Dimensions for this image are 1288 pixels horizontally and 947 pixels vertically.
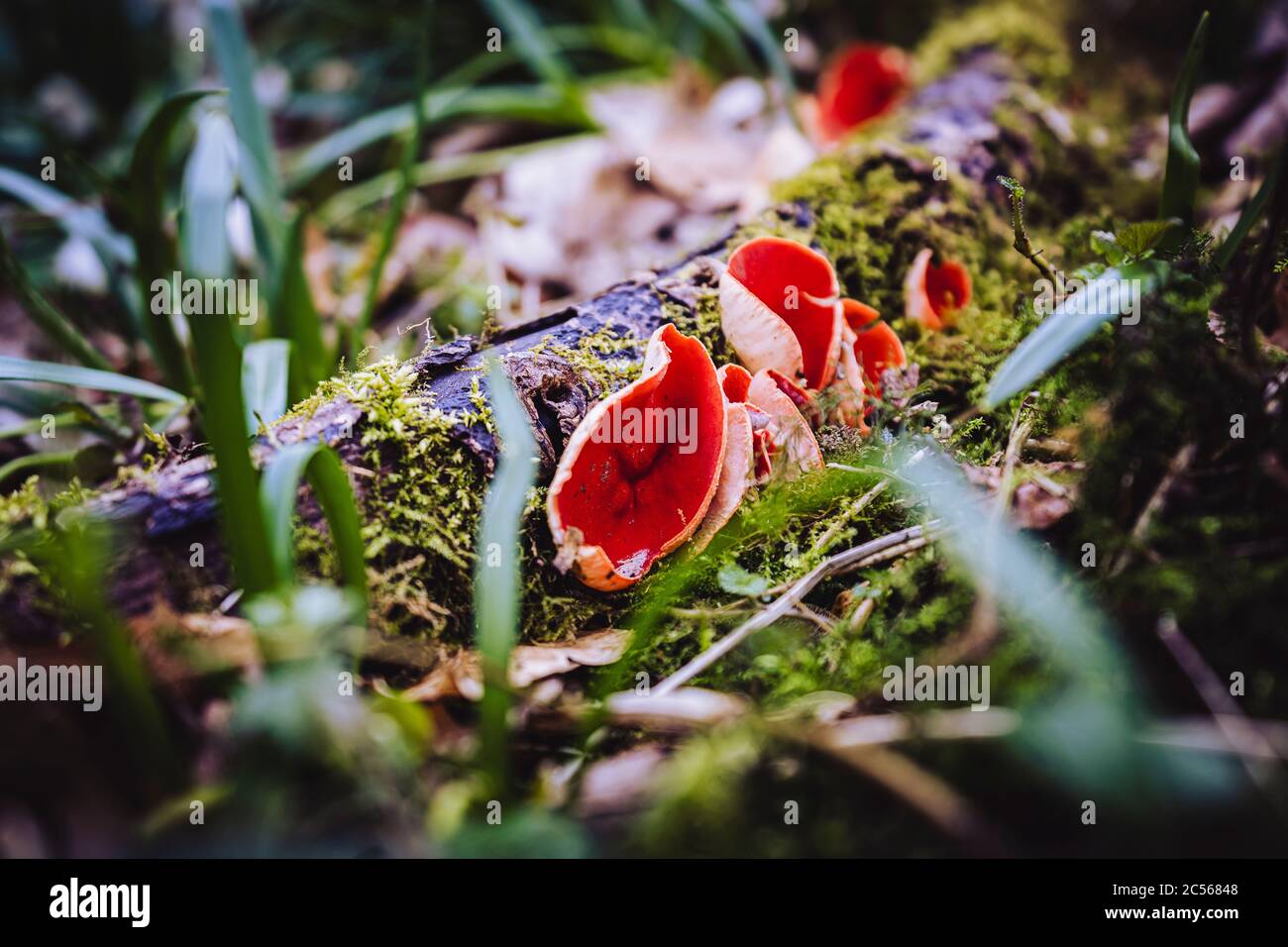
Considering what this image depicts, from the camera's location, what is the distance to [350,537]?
52.7 inches

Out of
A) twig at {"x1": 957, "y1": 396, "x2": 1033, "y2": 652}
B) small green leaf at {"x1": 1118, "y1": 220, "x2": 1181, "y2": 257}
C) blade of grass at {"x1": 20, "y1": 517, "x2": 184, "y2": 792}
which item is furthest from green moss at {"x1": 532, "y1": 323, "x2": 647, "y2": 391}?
small green leaf at {"x1": 1118, "y1": 220, "x2": 1181, "y2": 257}

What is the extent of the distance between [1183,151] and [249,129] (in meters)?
2.40

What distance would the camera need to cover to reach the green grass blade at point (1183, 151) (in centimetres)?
176

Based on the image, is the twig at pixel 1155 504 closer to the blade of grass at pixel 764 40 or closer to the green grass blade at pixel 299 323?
the green grass blade at pixel 299 323

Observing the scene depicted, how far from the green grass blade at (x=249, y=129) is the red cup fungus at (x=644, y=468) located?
1335 millimetres

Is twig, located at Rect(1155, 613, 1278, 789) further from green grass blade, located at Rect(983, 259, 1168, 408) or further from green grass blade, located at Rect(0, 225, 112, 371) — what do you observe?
green grass blade, located at Rect(0, 225, 112, 371)

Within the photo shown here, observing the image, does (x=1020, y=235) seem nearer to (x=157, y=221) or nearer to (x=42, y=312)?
(x=157, y=221)

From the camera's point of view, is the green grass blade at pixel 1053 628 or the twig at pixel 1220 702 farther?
the twig at pixel 1220 702

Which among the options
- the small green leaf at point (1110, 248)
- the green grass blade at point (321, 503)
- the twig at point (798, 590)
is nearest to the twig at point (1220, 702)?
the twig at point (798, 590)

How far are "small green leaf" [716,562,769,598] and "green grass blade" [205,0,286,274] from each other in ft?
5.37

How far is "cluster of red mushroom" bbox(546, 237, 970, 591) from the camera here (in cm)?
154

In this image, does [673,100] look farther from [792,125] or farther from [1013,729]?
[1013,729]

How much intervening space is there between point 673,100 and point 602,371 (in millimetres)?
A: 2439

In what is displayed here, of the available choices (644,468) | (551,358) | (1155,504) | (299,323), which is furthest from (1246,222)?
(299,323)
